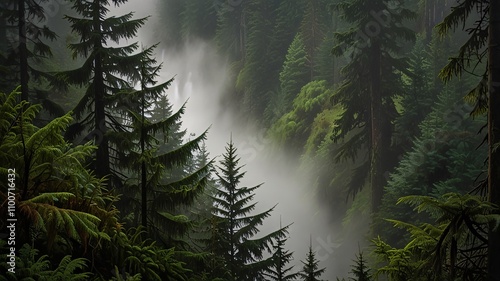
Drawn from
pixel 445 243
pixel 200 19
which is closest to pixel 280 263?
pixel 445 243

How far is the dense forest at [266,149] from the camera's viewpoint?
5.68m

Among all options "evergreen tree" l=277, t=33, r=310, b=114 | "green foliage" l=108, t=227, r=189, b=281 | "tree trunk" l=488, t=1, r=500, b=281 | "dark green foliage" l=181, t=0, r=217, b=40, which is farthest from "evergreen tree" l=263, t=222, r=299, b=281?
"dark green foliage" l=181, t=0, r=217, b=40

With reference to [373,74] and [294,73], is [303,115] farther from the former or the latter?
[373,74]

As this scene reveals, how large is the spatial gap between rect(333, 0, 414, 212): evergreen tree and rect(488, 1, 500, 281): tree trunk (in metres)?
14.3

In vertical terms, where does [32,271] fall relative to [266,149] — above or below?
below

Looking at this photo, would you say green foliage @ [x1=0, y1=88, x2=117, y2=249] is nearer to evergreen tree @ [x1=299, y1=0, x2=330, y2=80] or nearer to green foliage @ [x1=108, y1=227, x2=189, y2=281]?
green foliage @ [x1=108, y1=227, x2=189, y2=281]

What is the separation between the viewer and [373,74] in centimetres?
2078

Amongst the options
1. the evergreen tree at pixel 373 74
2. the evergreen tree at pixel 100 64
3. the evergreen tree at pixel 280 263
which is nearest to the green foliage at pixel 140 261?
the evergreen tree at pixel 100 64

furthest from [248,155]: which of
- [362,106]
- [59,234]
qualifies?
[59,234]

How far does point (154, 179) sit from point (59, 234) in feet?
10.8

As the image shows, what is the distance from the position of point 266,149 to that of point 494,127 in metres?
36.5

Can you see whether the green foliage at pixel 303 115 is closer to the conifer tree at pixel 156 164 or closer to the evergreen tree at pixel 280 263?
the evergreen tree at pixel 280 263

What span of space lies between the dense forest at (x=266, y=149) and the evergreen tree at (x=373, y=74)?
9cm

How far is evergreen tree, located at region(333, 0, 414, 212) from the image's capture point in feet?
66.4
